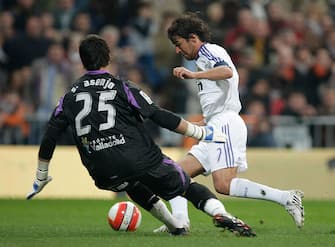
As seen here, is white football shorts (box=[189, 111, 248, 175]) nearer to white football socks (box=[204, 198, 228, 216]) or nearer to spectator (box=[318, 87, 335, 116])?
white football socks (box=[204, 198, 228, 216])

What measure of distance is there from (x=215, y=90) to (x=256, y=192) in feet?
3.78

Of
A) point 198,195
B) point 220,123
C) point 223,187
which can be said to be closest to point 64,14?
point 220,123

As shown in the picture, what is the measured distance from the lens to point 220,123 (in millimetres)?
10344

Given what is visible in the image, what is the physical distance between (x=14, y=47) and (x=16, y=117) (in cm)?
162

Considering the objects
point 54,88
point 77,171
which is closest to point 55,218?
point 77,171

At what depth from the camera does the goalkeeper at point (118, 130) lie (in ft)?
29.4

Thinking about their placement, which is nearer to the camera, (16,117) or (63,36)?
(16,117)

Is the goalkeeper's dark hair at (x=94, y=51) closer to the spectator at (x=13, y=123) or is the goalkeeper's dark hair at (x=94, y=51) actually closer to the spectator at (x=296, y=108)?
the spectator at (x=13, y=123)

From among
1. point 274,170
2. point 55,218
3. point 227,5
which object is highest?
point 227,5

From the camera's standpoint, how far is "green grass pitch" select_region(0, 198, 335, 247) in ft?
29.2

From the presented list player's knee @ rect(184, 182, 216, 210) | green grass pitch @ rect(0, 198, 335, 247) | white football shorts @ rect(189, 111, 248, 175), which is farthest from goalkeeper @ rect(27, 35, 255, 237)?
white football shorts @ rect(189, 111, 248, 175)

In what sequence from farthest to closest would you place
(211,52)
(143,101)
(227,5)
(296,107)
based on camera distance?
1. (227,5)
2. (296,107)
3. (211,52)
4. (143,101)

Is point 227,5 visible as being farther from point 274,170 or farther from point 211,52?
point 211,52

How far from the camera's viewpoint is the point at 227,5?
19422 millimetres
